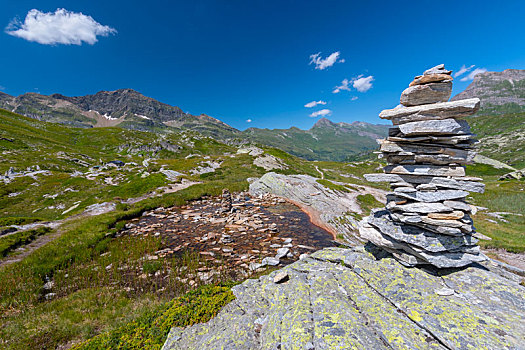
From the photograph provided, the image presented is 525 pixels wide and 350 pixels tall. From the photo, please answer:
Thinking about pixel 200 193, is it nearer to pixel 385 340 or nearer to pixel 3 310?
pixel 3 310

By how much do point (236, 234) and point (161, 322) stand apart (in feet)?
36.9

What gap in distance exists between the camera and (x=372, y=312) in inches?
238

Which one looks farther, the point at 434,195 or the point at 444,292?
the point at 434,195

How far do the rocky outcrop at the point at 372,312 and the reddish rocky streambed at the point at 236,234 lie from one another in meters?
5.43

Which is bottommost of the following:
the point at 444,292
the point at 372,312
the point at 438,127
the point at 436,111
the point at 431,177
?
the point at 372,312

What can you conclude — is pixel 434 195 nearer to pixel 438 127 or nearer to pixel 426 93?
pixel 438 127

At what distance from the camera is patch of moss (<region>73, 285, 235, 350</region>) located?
260 inches

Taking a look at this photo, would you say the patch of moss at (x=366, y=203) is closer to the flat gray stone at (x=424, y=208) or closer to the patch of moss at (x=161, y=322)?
the flat gray stone at (x=424, y=208)

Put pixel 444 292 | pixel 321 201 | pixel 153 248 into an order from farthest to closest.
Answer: pixel 321 201 < pixel 153 248 < pixel 444 292

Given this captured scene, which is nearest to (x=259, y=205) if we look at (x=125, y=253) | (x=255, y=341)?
(x=125, y=253)

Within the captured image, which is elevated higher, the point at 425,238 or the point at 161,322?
the point at 425,238

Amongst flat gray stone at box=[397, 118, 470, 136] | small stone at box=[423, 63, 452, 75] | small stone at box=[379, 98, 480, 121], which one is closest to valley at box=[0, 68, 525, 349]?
flat gray stone at box=[397, 118, 470, 136]

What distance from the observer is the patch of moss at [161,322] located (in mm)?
6602

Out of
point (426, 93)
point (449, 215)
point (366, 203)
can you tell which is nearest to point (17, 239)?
point (449, 215)
